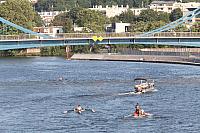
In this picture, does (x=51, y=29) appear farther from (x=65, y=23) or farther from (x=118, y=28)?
(x=118, y=28)

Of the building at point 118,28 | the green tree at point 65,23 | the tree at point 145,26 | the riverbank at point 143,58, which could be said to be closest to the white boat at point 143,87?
the riverbank at point 143,58

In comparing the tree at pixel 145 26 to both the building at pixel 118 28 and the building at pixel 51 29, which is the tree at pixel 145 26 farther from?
the building at pixel 51 29

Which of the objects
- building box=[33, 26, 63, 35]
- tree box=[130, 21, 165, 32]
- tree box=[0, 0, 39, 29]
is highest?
tree box=[0, 0, 39, 29]

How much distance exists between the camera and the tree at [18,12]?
162000 millimetres

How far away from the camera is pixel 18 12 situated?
165 metres

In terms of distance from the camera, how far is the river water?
202 feet

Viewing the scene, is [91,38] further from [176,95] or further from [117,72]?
[176,95]

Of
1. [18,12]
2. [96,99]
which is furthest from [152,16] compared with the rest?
[96,99]

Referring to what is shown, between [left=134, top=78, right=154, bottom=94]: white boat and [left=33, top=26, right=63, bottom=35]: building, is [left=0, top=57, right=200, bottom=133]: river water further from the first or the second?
[left=33, top=26, right=63, bottom=35]: building

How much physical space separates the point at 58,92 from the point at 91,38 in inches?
1130

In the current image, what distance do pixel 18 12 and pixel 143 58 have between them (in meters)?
39.1

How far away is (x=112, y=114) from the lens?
6644cm

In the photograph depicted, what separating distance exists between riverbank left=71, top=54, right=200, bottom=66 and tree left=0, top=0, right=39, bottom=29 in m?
22.1

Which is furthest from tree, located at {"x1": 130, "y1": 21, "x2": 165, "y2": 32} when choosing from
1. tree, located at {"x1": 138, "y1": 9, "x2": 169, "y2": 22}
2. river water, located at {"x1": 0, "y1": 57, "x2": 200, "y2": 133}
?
river water, located at {"x1": 0, "y1": 57, "x2": 200, "y2": 133}
